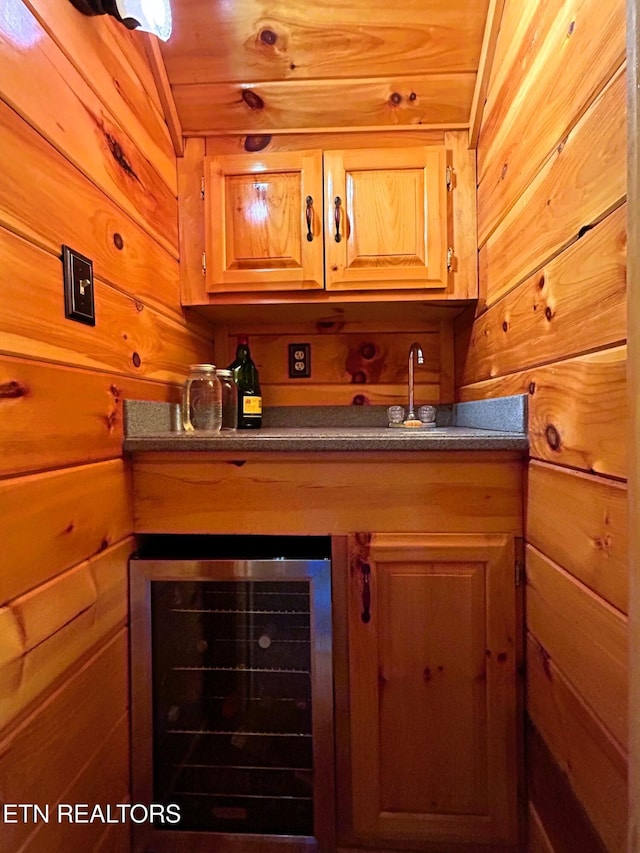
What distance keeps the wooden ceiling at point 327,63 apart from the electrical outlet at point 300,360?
0.72 metres

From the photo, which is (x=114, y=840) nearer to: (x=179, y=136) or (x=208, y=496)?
(x=208, y=496)

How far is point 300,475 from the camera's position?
1.07 meters

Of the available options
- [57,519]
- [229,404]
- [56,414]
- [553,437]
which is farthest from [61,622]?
[553,437]

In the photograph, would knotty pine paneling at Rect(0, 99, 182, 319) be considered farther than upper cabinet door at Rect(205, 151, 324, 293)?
No

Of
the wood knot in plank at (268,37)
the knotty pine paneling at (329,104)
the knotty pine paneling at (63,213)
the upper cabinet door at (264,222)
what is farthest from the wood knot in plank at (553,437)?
the wood knot in plank at (268,37)

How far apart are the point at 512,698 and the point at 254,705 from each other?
619mm

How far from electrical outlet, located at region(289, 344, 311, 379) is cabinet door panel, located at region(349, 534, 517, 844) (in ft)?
2.86

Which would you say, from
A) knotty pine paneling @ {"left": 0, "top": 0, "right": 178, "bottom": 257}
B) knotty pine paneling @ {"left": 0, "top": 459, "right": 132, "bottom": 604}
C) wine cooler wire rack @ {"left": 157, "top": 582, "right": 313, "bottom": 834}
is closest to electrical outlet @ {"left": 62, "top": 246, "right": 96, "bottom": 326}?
knotty pine paneling @ {"left": 0, "top": 0, "right": 178, "bottom": 257}

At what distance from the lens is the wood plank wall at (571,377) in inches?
26.5

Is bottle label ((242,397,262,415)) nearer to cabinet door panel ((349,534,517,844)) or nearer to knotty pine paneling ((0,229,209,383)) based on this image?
knotty pine paneling ((0,229,209,383))

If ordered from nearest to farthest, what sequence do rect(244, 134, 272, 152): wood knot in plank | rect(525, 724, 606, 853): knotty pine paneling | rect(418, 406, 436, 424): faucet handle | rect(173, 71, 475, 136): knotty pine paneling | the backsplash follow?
rect(525, 724, 606, 853): knotty pine paneling < rect(173, 71, 475, 136): knotty pine paneling < rect(244, 134, 272, 152): wood knot in plank < rect(418, 406, 436, 424): faucet handle < the backsplash

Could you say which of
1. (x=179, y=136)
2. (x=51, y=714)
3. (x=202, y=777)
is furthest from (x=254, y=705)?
(x=179, y=136)

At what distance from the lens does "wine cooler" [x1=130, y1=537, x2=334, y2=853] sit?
106cm

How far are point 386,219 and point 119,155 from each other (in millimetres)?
782
